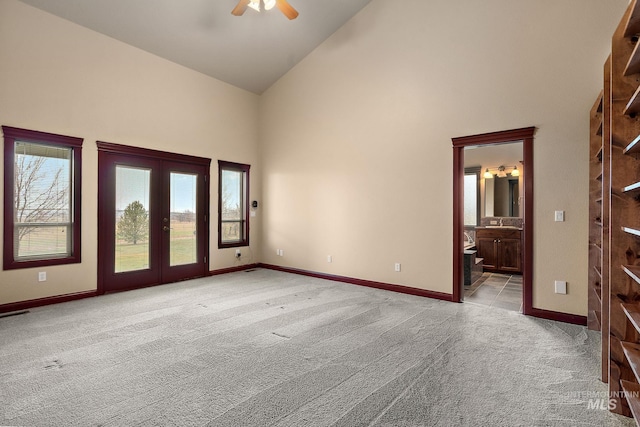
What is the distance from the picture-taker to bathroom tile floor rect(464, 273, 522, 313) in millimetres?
4475

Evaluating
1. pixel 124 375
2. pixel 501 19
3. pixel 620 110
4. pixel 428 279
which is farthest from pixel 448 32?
pixel 124 375

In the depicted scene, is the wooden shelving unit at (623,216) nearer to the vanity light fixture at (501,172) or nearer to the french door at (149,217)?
the french door at (149,217)

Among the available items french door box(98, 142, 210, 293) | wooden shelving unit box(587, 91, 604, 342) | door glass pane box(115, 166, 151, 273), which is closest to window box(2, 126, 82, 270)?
french door box(98, 142, 210, 293)

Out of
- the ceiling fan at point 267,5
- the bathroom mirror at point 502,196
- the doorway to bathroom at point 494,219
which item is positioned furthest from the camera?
the bathroom mirror at point 502,196

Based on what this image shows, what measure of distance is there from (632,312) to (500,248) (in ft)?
17.4

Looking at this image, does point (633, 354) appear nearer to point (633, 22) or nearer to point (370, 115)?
point (633, 22)

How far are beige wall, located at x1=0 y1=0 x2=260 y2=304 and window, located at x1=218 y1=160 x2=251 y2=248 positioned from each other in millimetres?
192

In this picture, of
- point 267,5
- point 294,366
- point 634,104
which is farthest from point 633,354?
point 267,5

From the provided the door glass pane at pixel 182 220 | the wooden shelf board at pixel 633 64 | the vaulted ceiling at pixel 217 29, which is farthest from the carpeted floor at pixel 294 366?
Result: the vaulted ceiling at pixel 217 29

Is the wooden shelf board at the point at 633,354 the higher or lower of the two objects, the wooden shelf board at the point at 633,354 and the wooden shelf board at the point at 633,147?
the lower

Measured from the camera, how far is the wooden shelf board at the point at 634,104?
5.51ft

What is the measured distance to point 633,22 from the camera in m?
1.82

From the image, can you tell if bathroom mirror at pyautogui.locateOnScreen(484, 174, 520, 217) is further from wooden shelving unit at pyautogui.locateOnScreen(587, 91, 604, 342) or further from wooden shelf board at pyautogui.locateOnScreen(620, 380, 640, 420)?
wooden shelf board at pyautogui.locateOnScreen(620, 380, 640, 420)

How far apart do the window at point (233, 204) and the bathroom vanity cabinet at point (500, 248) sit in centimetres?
506
